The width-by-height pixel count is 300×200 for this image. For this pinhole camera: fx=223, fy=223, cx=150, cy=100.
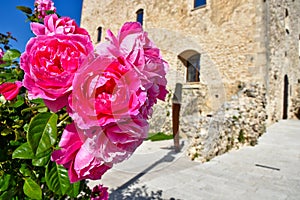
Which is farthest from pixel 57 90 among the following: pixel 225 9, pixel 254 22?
pixel 225 9

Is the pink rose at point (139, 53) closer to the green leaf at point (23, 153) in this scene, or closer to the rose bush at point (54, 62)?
the rose bush at point (54, 62)

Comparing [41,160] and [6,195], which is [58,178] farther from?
[6,195]

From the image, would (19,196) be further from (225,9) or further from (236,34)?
(225,9)

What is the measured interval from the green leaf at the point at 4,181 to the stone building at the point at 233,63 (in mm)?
4556

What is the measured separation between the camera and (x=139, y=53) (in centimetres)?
48

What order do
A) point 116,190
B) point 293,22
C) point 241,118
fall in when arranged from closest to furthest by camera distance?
point 116,190 < point 241,118 < point 293,22

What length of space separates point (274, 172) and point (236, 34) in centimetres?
568

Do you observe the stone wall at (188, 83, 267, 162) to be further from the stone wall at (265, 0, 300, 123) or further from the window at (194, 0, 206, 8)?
the window at (194, 0, 206, 8)

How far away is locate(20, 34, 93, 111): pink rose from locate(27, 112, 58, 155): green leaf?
0.24 ft

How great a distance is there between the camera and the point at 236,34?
834 cm

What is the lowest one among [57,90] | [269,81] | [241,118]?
[241,118]

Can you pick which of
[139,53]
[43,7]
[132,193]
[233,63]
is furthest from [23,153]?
[233,63]

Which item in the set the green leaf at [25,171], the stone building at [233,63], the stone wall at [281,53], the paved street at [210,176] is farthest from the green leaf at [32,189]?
the stone wall at [281,53]

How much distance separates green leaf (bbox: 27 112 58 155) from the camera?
50 centimetres
